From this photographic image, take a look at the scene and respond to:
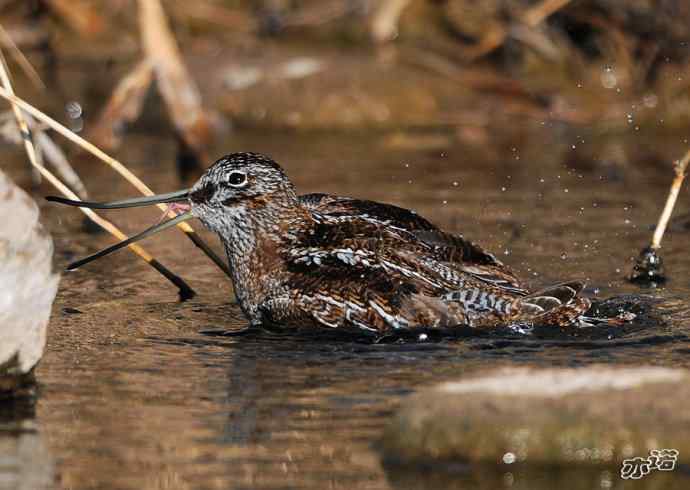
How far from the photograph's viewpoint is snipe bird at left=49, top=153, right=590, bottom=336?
7.03 metres

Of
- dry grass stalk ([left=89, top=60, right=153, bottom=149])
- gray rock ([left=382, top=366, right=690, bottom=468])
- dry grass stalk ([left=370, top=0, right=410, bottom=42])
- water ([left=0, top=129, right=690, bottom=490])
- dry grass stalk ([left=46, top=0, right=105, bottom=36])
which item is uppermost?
dry grass stalk ([left=46, top=0, right=105, bottom=36])

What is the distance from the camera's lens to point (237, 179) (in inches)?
298

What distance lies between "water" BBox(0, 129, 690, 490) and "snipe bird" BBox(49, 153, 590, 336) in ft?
0.56

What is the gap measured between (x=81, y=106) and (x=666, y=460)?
10.0m

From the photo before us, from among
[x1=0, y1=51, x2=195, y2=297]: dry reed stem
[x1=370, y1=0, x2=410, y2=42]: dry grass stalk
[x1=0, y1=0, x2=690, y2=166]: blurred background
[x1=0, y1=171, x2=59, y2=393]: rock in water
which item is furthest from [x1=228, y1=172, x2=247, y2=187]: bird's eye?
[x1=370, y1=0, x2=410, y2=42]: dry grass stalk

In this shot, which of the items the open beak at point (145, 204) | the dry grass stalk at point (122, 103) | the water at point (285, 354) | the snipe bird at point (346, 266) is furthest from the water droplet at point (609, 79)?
the open beak at point (145, 204)

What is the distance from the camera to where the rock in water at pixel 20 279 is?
5.67 metres

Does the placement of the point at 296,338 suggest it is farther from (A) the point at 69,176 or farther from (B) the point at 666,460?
(B) the point at 666,460

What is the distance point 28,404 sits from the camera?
584 centimetres

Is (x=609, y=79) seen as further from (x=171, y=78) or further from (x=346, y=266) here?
(x=346, y=266)

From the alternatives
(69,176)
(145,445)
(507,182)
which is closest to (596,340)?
(145,445)

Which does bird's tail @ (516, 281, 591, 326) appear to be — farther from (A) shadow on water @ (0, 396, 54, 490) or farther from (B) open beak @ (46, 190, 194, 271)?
(A) shadow on water @ (0, 396, 54, 490)

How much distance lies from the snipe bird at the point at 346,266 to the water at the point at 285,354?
169 millimetres

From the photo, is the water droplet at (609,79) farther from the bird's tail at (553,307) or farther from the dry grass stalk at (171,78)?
the bird's tail at (553,307)
